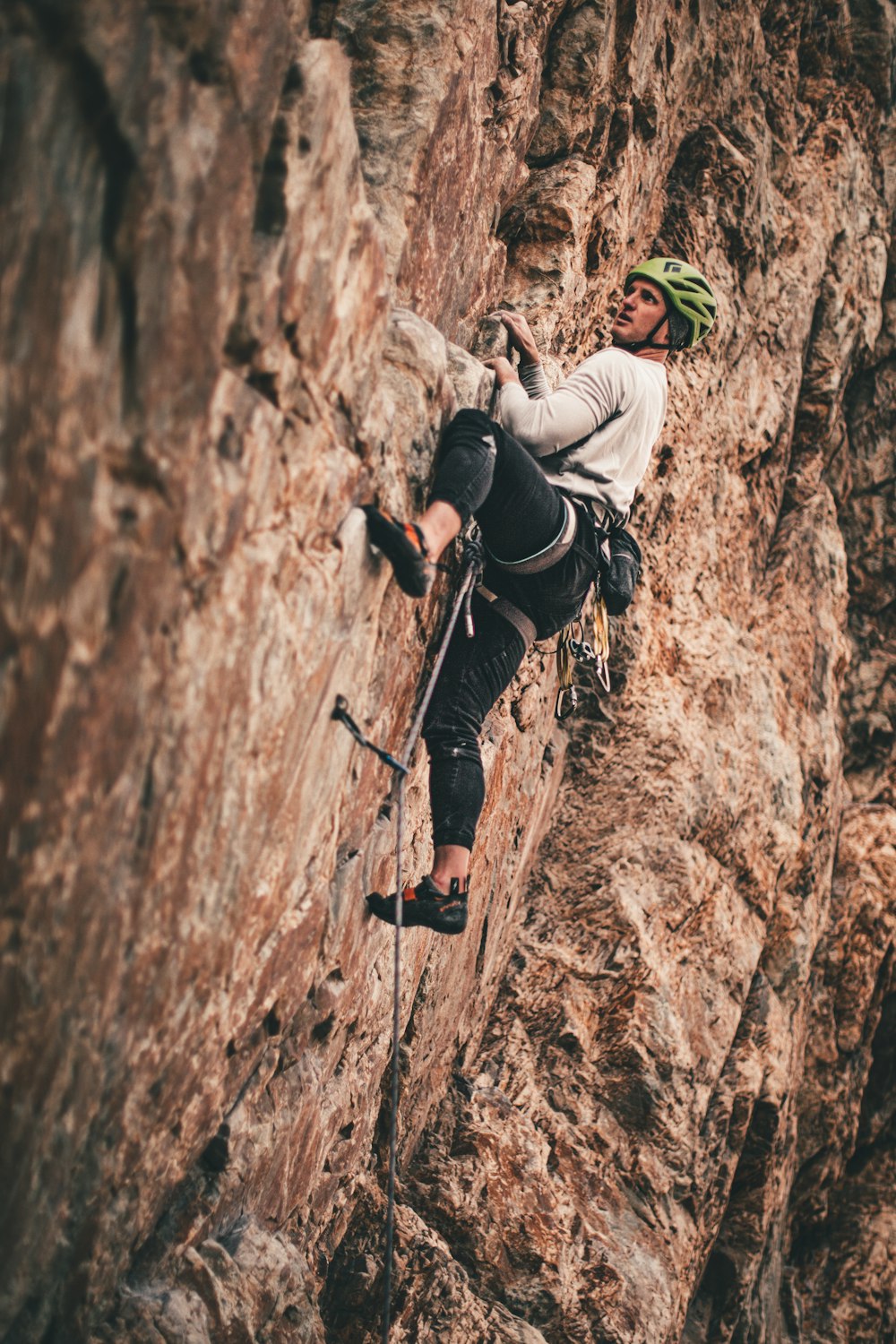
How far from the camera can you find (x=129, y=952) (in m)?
3.24

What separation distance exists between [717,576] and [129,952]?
6.34 m

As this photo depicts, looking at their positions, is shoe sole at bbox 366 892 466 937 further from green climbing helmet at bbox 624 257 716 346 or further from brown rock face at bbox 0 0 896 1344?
green climbing helmet at bbox 624 257 716 346

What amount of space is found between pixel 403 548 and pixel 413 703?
1.23 metres

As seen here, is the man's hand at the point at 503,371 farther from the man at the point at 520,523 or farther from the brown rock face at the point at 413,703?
the brown rock face at the point at 413,703

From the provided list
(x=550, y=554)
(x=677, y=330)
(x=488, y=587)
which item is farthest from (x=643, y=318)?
(x=488, y=587)

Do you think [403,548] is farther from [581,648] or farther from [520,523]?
[581,648]

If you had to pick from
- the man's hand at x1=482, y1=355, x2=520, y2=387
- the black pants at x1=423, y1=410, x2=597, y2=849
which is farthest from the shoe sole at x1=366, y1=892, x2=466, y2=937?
the man's hand at x1=482, y1=355, x2=520, y2=387

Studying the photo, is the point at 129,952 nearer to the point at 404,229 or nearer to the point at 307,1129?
the point at 307,1129

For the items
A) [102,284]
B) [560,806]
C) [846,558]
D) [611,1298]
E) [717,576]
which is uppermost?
[846,558]

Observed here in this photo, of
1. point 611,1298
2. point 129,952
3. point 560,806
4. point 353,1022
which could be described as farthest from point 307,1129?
point 560,806

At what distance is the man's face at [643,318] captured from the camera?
19.2 ft

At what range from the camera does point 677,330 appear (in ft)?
19.2

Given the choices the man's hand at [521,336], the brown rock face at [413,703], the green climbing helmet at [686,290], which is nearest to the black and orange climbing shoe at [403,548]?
the brown rock face at [413,703]

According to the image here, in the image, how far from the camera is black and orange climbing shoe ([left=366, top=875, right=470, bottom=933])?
479 cm
